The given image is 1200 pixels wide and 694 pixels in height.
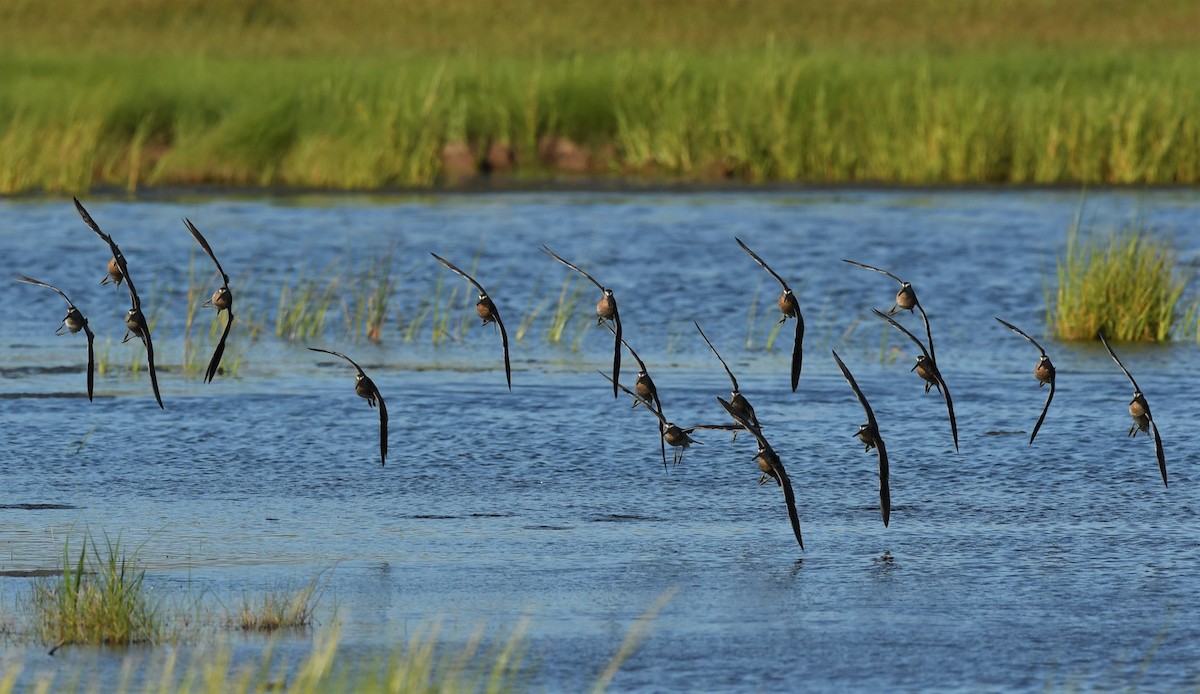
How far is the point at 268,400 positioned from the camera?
1055 centimetres

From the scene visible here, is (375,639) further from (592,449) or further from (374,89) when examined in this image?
(374,89)

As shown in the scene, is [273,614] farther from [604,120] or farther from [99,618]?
[604,120]

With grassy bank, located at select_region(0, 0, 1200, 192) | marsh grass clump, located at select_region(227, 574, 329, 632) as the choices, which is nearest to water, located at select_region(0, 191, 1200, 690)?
marsh grass clump, located at select_region(227, 574, 329, 632)

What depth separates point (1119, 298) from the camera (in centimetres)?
1273

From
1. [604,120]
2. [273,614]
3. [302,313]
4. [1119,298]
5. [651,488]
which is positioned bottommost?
[302,313]

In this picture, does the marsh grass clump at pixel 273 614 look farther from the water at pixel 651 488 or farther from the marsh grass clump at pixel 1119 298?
the marsh grass clump at pixel 1119 298

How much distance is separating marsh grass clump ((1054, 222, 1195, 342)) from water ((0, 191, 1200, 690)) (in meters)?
0.34

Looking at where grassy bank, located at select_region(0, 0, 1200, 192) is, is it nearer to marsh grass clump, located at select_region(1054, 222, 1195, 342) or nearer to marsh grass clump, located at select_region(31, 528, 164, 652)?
marsh grass clump, located at select_region(1054, 222, 1195, 342)

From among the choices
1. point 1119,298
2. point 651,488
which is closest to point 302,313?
point 1119,298

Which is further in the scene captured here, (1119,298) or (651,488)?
(1119,298)

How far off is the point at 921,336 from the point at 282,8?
1636 inches

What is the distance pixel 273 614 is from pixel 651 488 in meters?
2.65

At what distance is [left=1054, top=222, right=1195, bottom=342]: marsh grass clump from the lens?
12617 millimetres

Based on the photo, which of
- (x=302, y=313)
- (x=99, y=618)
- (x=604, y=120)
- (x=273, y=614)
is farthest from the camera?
(x=604, y=120)
